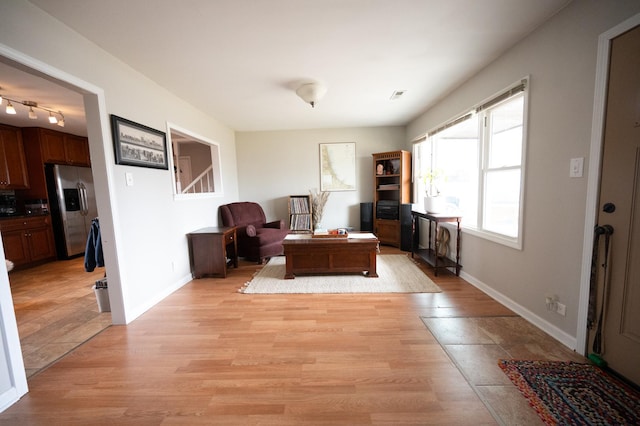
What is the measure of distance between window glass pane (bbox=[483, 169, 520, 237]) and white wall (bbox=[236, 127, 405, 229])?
258 cm

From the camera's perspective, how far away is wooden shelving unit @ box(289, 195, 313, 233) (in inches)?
189

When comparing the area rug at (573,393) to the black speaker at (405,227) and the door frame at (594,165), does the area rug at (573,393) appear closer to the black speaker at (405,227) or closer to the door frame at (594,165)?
the door frame at (594,165)

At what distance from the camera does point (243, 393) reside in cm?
134

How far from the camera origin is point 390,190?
4.79m

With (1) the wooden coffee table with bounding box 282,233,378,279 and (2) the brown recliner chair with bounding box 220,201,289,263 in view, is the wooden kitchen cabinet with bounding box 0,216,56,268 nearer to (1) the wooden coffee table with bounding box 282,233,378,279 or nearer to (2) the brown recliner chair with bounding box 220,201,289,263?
(2) the brown recliner chair with bounding box 220,201,289,263

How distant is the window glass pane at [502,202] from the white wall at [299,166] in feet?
8.46

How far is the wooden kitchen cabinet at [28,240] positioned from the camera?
3.47 metres

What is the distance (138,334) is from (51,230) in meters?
3.85

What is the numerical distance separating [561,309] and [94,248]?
13.2 ft

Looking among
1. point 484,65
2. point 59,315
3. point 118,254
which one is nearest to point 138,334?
point 118,254

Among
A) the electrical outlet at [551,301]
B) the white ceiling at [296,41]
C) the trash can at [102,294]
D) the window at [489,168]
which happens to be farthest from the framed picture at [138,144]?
the electrical outlet at [551,301]

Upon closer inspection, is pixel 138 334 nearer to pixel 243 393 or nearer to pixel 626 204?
pixel 243 393

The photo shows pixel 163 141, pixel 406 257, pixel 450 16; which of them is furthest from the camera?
pixel 406 257

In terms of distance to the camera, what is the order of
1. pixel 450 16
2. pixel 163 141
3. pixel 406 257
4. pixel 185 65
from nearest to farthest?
1. pixel 450 16
2. pixel 185 65
3. pixel 163 141
4. pixel 406 257
